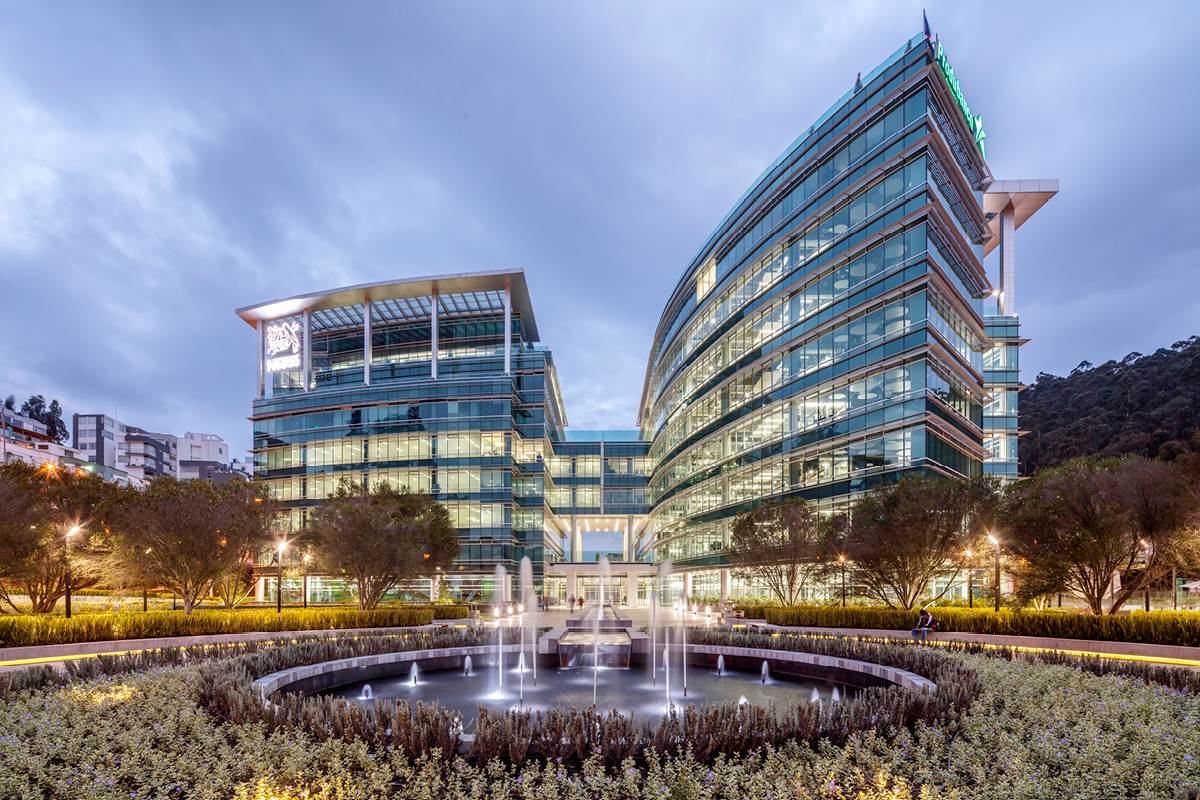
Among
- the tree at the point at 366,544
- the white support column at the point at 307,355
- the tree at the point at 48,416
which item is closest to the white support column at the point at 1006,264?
the tree at the point at 366,544

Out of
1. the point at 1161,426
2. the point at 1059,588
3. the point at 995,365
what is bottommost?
the point at 1059,588

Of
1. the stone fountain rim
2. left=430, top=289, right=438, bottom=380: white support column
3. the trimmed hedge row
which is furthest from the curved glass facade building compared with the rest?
the trimmed hedge row

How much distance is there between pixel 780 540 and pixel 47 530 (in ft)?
116

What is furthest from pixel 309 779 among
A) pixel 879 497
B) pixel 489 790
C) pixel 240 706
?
pixel 879 497

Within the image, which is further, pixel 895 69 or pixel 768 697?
pixel 895 69

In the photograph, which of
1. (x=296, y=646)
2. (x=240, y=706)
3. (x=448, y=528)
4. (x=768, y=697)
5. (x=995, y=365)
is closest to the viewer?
(x=240, y=706)

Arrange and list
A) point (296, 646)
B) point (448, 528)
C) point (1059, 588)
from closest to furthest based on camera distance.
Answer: point (296, 646) < point (1059, 588) < point (448, 528)

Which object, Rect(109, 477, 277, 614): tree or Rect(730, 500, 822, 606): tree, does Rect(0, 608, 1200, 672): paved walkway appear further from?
Rect(730, 500, 822, 606): tree

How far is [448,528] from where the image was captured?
173 feet

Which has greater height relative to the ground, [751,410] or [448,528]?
[751,410]

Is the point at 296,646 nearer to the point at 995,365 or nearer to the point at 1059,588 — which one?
the point at 1059,588

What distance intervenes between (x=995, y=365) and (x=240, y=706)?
6356 cm

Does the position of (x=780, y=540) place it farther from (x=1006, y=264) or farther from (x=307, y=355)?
(x=307, y=355)

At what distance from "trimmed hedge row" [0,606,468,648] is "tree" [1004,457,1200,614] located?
29738 mm
